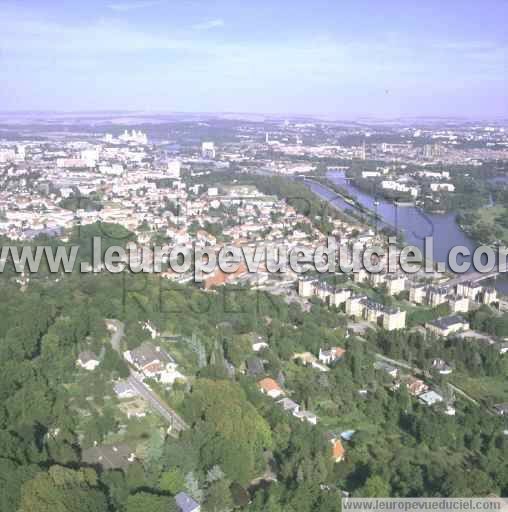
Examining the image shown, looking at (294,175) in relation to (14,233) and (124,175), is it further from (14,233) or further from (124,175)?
(14,233)

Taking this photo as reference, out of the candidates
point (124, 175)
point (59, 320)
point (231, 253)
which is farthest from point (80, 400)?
point (124, 175)

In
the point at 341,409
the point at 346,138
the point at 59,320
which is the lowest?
the point at 341,409

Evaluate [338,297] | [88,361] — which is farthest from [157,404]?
[338,297]

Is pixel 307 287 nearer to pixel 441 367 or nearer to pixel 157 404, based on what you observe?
pixel 441 367

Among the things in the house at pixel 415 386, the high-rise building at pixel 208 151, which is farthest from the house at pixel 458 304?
the high-rise building at pixel 208 151

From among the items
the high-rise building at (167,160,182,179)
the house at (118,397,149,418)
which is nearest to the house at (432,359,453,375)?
the house at (118,397,149,418)

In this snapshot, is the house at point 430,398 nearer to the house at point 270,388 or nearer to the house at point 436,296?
the house at point 270,388
